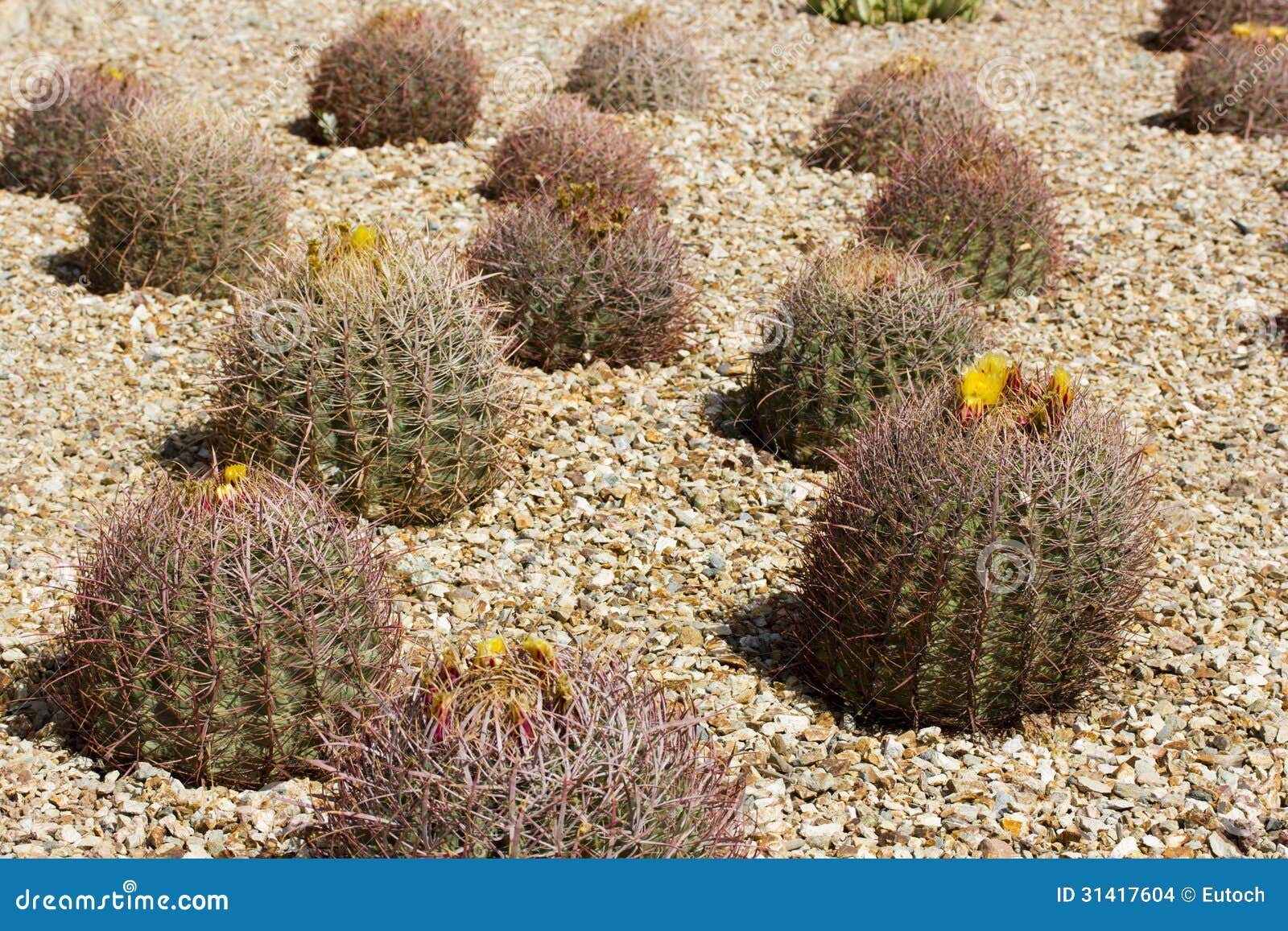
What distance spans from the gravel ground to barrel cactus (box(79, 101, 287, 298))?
0.54ft

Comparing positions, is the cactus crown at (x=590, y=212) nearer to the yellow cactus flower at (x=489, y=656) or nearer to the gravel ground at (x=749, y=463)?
the gravel ground at (x=749, y=463)

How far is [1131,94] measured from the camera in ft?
33.7

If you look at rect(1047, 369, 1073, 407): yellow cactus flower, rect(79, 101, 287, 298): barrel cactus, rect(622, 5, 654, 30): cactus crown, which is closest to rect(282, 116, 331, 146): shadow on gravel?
rect(79, 101, 287, 298): barrel cactus

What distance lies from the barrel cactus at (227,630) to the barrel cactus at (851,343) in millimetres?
2256

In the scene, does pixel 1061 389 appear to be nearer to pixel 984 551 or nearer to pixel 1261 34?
pixel 984 551

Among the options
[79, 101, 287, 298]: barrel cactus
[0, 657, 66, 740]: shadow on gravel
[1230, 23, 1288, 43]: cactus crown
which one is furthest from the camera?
[1230, 23, 1288, 43]: cactus crown

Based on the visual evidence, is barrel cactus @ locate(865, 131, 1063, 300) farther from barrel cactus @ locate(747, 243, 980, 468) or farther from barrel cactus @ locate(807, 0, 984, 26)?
barrel cactus @ locate(807, 0, 984, 26)

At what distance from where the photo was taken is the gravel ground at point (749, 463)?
3.94 m

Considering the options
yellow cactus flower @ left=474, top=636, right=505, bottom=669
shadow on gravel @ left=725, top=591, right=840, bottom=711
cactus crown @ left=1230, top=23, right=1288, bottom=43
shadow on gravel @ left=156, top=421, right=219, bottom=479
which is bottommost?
shadow on gravel @ left=156, top=421, right=219, bottom=479

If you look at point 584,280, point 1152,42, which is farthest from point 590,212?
point 1152,42

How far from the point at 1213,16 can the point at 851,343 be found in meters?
7.32

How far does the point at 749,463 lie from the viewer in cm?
582

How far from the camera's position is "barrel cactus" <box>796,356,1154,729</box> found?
3.84 meters

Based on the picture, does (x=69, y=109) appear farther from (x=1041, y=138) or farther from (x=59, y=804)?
(x=1041, y=138)
